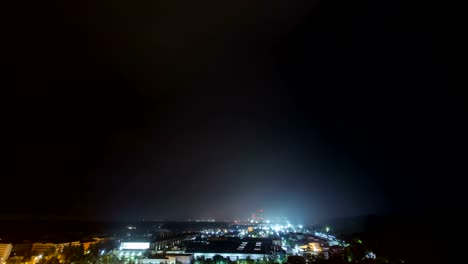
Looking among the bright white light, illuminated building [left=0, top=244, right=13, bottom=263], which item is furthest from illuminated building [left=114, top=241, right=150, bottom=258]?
illuminated building [left=0, top=244, right=13, bottom=263]

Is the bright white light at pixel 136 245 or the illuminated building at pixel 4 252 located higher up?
the illuminated building at pixel 4 252

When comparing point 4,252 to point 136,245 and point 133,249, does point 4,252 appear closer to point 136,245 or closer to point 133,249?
point 133,249

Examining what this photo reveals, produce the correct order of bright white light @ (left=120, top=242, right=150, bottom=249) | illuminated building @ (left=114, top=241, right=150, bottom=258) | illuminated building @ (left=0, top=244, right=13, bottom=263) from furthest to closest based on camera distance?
bright white light @ (left=120, top=242, right=150, bottom=249), illuminated building @ (left=114, top=241, right=150, bottom=258), illuminated building @ (left=0, top=244, right=13, bottom=263)

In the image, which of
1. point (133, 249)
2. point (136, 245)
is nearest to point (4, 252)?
point (133, 249)

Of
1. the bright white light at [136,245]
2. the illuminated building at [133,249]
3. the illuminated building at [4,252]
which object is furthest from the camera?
the bright white light at [136,245]

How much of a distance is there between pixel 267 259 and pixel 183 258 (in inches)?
352

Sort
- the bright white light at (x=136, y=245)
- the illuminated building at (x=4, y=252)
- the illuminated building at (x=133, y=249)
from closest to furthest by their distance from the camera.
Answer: the illuminated building at (x=4, y=252)
the illuminated building at (x=133, y=249)
the bright white light at (x=136, y=245)

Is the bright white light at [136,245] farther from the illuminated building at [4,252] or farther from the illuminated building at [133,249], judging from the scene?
the illuminated building at [4,252]

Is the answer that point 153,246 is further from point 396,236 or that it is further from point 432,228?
point 432,228

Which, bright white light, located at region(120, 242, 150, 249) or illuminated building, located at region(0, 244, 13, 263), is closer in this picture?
A: illuminated building, located at region(0, 244, 13, 263)

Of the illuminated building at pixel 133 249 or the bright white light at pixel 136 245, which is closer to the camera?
the illuminated building at pixel 133 249

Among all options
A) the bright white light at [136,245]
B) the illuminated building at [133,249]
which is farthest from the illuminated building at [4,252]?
the bright white light at [136,245]

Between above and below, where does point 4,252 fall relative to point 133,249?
above

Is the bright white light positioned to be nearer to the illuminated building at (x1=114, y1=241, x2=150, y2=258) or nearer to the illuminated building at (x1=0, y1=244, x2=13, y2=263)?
the illuminated building at (x1=114, y1=241, x2=150, y2=258)
